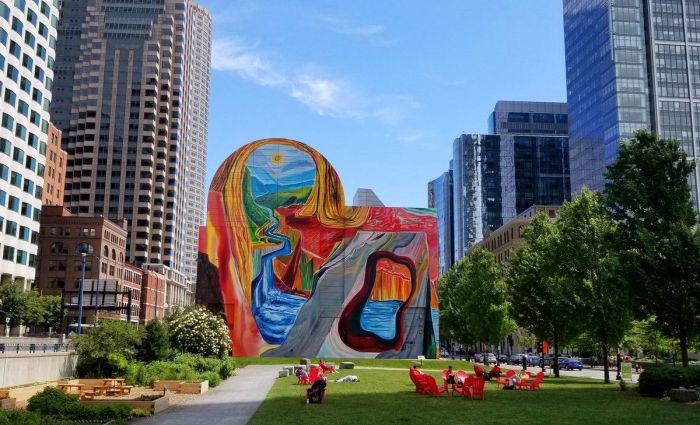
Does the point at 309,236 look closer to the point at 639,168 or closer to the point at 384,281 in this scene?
the point at 384,281

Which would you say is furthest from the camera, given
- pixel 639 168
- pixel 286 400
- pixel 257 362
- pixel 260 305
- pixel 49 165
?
pixel 49 165

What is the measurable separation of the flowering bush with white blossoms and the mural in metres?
30.8

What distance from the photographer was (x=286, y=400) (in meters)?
29.0

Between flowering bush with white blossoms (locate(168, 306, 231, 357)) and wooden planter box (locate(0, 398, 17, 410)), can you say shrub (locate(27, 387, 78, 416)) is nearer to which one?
wooden planter box (locate(0, 398, 17, 410))

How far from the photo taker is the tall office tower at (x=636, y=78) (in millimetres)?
137875

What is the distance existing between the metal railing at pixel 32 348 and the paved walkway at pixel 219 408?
1150 centimetres

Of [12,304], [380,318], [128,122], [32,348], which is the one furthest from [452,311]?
[128,122]

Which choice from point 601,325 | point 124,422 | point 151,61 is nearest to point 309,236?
point 601,325

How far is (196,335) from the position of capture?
49281mm

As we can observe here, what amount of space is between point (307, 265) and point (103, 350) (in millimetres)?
47466

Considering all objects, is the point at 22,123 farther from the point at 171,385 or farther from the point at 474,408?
the point at 474,408

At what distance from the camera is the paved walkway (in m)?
21.8

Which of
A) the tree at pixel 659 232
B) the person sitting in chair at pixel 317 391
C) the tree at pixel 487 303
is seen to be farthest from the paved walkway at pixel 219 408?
the tree at pixel 487 303

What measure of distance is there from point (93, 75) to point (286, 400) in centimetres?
16622
